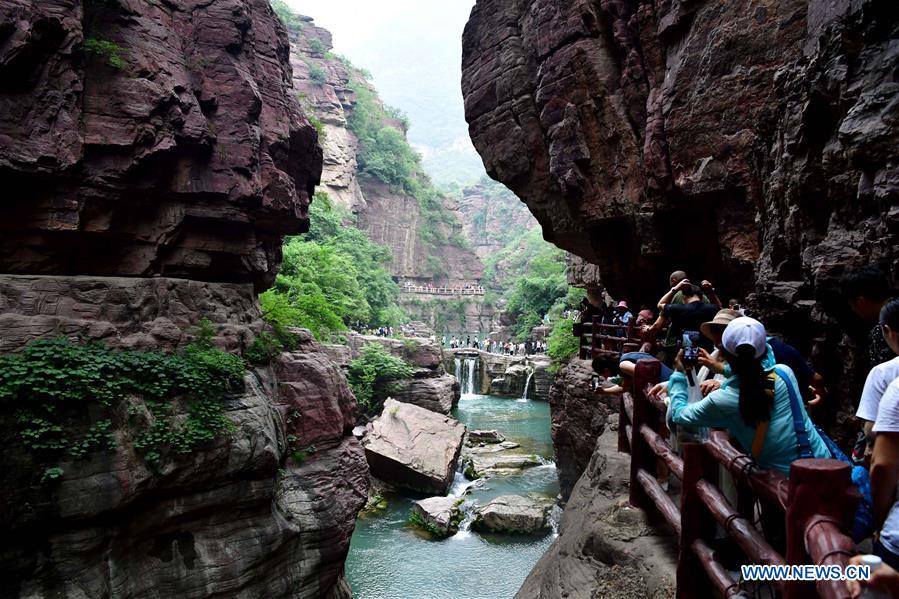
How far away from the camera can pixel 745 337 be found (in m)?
2.32

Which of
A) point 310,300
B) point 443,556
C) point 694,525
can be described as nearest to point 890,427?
point 694,525

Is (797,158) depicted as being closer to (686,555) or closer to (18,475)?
(686,555)

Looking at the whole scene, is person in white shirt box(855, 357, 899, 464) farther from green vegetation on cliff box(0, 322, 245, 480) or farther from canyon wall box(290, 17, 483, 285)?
canyon wall box(290, 17, 483, 285)

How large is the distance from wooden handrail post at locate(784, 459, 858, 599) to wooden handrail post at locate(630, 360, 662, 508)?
2.08 m

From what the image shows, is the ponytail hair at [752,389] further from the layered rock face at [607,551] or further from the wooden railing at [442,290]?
the wooden railing at [442,290]

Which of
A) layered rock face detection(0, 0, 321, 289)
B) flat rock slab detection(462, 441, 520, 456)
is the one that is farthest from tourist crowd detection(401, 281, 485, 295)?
layered rock face detection(0, 0, 321, 289)

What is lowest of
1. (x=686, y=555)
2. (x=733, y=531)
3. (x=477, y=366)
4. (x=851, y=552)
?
(x=477, y=366)

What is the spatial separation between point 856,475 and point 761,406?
41 centimetres

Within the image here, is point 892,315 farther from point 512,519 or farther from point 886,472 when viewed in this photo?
point 512,519

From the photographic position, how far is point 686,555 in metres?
2.84

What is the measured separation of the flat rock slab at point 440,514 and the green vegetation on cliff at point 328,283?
6075 millimetres

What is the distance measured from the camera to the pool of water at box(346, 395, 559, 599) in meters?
11.9

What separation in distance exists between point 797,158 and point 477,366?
28.9 metres

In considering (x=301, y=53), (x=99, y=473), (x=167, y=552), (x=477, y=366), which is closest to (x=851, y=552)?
(x=99, y=473)
